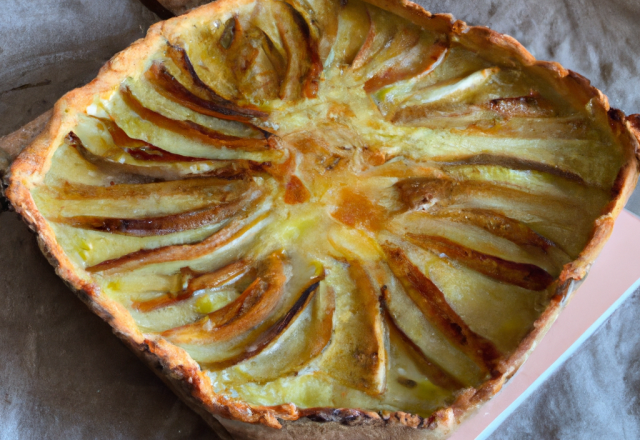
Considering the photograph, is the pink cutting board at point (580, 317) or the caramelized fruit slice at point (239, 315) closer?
the caramelized fruit slice at point (239, 315)

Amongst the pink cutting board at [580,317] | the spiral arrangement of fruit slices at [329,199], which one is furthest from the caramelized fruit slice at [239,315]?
the pink cutting board at [580,317]

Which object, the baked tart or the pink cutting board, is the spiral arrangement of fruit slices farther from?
the pink cutting board

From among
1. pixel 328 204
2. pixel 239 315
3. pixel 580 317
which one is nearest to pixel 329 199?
pixel 328 204

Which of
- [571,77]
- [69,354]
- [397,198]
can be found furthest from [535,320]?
[69,354]

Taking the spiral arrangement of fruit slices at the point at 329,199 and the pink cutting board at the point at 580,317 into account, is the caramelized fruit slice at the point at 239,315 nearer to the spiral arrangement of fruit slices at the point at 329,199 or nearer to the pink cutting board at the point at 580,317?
the spiral arrangement of fruit slices at the point at 329,199

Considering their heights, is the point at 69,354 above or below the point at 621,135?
below

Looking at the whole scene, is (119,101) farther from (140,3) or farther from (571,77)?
(571,77)

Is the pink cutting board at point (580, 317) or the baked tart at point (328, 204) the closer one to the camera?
the baked tart at point (328, 204)

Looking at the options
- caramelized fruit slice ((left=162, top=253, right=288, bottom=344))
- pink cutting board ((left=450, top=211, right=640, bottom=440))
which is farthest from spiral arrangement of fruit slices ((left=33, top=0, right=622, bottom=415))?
pink cutting board ((left=450, top=211, right=640, bottom=440))

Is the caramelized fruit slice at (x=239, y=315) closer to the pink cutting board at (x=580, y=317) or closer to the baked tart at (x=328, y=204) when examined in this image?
the baked tart at (x=328, y=204)
